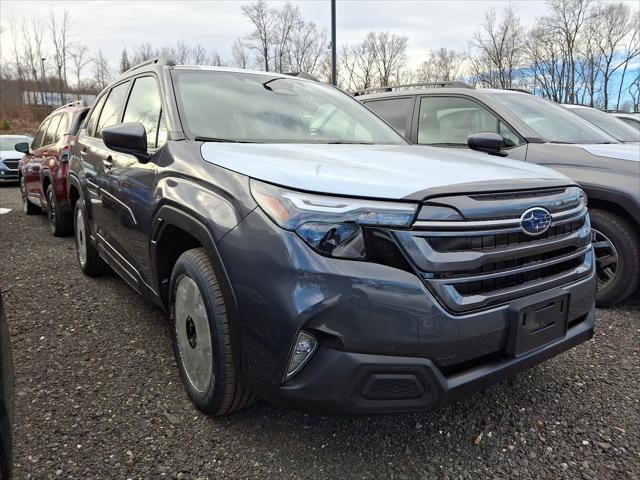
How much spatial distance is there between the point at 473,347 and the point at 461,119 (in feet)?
11.5

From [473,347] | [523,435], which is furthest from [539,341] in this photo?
[523,435]

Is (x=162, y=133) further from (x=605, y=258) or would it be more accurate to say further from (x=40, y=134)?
(x=40, y=134)

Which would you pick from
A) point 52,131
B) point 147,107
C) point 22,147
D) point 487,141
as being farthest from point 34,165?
point 487,141

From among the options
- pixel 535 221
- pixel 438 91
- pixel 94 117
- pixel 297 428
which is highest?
pixel 438 91

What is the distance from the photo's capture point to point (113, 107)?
3.86 metres

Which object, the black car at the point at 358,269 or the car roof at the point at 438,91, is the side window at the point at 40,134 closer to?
the car roof at the point at 438,91

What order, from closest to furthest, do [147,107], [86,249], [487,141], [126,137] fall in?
1. [126,137]
2. [147,107]
3. [487,141]
4. [86,249]

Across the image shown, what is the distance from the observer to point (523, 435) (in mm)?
2160

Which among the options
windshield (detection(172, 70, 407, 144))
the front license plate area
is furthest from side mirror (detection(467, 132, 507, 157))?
the front license plate area

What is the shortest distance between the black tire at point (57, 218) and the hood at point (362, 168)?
15.1 feet

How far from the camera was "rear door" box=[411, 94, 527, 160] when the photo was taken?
168 inches

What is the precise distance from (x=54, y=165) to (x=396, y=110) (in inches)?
167

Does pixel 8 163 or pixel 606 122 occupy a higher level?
pixel 606 122

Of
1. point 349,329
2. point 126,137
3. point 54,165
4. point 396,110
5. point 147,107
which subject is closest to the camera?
point 349,329
